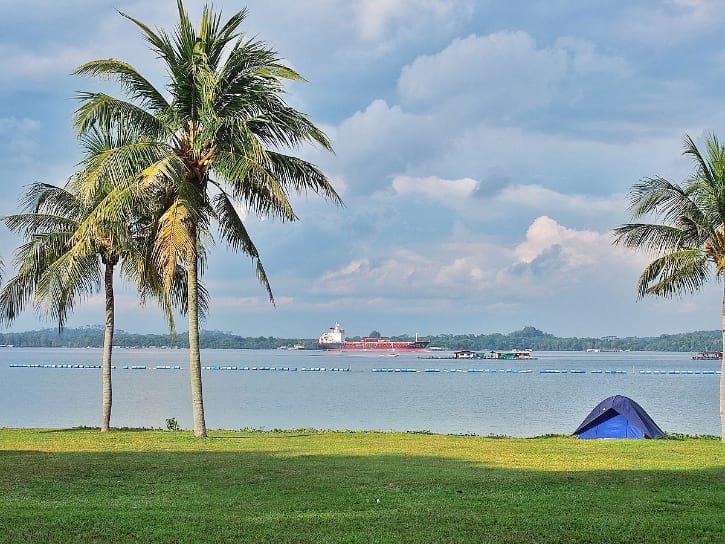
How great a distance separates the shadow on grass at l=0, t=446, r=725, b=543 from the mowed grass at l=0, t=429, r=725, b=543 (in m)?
0.02

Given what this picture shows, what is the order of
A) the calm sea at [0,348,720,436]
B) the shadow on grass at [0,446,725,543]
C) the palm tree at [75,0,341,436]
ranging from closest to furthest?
the shadow on grass at [0,446,725,543]
the palm tree at [75,0,341,436]
the calm sea at [0,348,720,436]

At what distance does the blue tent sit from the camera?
24.0 m

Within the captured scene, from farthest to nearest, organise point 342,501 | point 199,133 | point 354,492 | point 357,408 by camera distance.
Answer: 1. point 357,408
2. point 199,133
3. point 354,492
4. point 342,501

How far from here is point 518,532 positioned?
8.73 metres

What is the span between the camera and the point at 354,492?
11.2 metres

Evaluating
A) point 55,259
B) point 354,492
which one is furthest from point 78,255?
→ point 354,492

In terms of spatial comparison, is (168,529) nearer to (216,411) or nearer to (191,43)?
(191,43)

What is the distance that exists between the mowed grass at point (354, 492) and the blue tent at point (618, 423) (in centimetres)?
573

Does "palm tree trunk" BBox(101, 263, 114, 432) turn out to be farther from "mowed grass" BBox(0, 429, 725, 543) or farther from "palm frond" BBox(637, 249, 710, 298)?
"palm frond" BBox(637, 249, 710, 298)

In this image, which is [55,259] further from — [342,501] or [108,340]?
[342,501]

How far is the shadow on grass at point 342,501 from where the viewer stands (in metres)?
8.60

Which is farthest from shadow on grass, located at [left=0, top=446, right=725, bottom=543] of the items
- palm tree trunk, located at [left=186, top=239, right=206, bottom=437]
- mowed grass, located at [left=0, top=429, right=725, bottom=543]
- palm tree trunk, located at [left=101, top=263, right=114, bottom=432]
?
palm tree trunk, located at [left=101, top=263, right=114, bottom=432]

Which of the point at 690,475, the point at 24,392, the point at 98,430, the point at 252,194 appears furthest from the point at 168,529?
the point at 24,392

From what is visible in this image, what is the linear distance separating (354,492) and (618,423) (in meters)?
15.5
